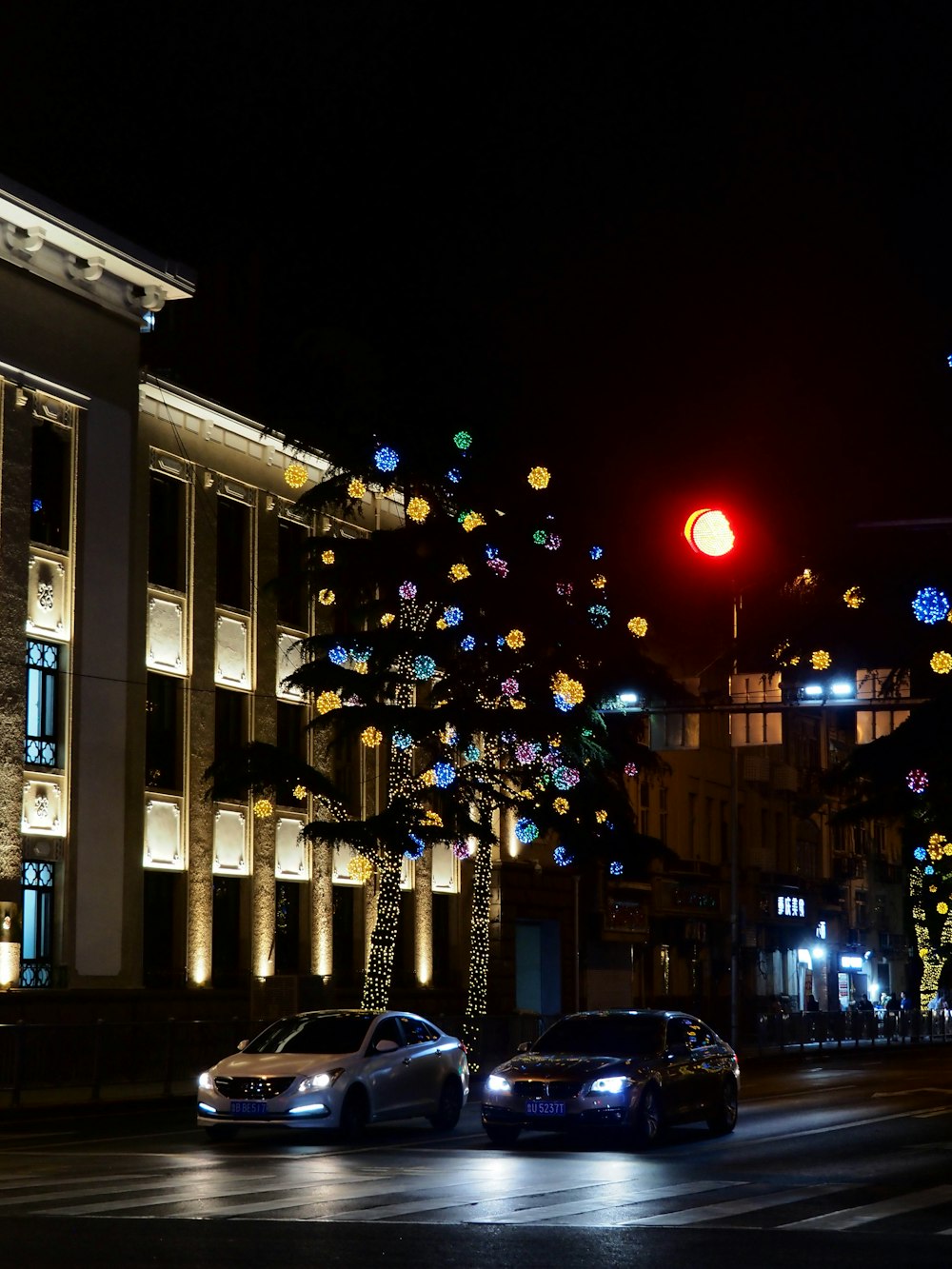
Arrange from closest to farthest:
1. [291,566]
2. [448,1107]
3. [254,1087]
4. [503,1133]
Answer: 1. [503,1133]
2. [254,1087]
3. [448,1107]
4. [291,566]

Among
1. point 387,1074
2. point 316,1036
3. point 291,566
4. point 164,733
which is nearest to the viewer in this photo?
point 387,1074

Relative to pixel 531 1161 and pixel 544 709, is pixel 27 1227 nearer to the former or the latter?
pixel 531 1161

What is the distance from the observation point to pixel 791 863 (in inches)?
3017

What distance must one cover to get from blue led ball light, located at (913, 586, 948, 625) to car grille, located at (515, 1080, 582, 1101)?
603cm

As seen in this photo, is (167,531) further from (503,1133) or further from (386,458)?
(503,1133)

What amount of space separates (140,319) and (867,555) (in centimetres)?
1564

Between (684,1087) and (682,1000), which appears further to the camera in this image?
(682,1000)

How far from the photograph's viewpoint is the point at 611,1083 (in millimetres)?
21922

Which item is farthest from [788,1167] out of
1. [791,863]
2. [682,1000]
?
[791,863]

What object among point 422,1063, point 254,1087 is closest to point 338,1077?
point 254,1087

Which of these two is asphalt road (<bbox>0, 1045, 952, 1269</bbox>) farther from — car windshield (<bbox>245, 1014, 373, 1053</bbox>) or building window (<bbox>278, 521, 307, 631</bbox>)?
building window (<bbox>278, 521, 307, 631</bbox>)

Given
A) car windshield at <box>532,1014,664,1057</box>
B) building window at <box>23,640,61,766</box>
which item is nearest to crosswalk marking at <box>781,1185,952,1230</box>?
car windshield at <box>532,1014,664,1057</box>

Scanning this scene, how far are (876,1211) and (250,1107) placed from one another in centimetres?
922

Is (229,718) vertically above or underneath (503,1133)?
above
